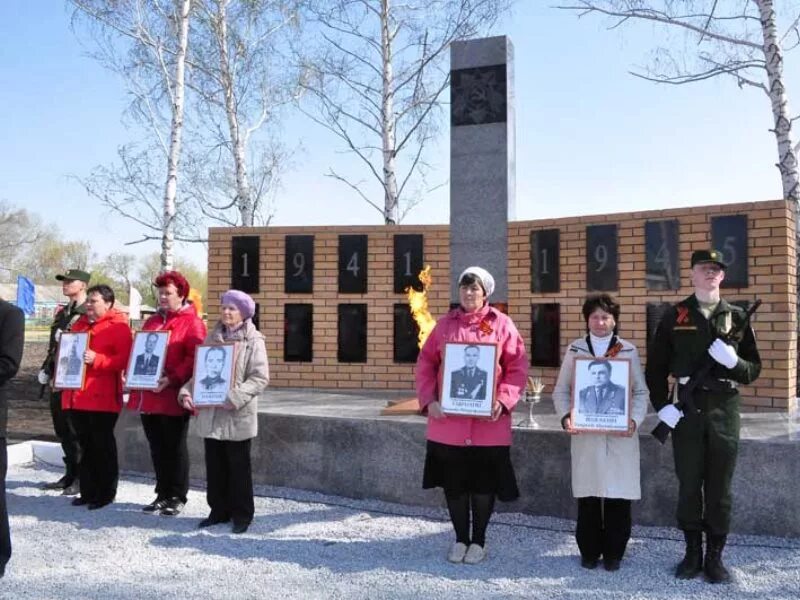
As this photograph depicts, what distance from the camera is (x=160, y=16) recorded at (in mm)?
16188

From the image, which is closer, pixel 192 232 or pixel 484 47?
pixel 484 47

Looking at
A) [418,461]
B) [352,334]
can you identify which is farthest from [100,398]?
[352,334]

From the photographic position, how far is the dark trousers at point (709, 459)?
3.79 meters

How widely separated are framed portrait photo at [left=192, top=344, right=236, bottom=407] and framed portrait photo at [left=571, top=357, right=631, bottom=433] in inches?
89.9

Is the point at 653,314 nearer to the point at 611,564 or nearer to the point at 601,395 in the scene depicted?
the point at 601,395

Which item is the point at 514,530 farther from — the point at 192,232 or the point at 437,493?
the point at 192,232

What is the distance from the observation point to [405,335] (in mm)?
8039

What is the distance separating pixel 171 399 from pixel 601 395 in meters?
3.10

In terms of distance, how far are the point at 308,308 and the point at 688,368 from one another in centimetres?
519

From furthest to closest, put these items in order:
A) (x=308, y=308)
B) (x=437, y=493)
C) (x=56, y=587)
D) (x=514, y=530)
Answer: (x=308, y=308), (x=437, y=493), (x=514, y=530), (x=56, y=587)

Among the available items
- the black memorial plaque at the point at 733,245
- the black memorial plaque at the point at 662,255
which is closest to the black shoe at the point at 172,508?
the black memorial plaque at the point at 662,255

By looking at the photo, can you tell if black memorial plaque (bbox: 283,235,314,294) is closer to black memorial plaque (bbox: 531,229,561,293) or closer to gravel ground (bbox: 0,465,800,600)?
black memorial plaque (bbox: 531,229,561,293)

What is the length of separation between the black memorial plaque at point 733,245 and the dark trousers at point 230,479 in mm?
4437

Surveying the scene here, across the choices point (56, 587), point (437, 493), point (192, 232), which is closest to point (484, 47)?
point (437, 493)
